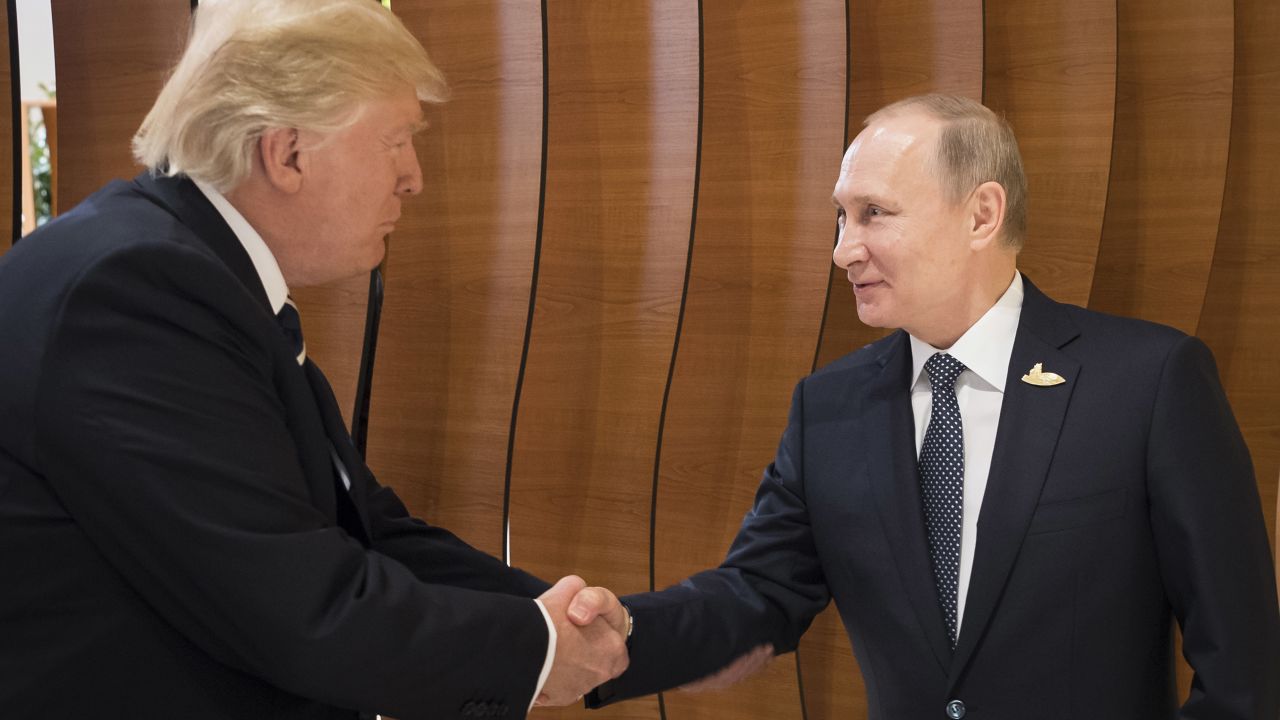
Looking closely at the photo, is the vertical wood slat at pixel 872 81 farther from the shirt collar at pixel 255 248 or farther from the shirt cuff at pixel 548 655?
the shirt collar at pixel 255 248

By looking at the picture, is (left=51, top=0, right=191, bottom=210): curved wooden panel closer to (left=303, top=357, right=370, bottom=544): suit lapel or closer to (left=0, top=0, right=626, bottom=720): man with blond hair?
(left=0, top=0, right=626, bottom=720): man with blond hair

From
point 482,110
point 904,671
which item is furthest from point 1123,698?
point 482,110

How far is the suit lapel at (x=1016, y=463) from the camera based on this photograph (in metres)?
1.95

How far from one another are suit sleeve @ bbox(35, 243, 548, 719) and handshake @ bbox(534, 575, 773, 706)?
0.35 m

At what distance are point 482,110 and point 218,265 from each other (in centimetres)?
159

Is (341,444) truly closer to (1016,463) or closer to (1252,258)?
(1016,463)

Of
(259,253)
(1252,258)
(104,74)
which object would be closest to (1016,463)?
(259,253)

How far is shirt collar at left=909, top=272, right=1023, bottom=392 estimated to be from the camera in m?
2.11

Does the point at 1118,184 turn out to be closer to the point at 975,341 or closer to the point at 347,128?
the point at 975,341

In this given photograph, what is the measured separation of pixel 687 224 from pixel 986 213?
1223mm

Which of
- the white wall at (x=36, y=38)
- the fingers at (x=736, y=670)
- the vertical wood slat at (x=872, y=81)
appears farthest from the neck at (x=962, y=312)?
the white wall at (x=36, y=38)

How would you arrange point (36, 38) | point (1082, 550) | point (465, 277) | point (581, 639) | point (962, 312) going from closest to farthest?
point (1082, 550) → point (581, 639) → point (962, 312) → point (465, 277) → point (36, 38)

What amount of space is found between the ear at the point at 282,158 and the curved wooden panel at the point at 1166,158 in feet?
10.8

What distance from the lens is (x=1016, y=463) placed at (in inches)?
78.7
